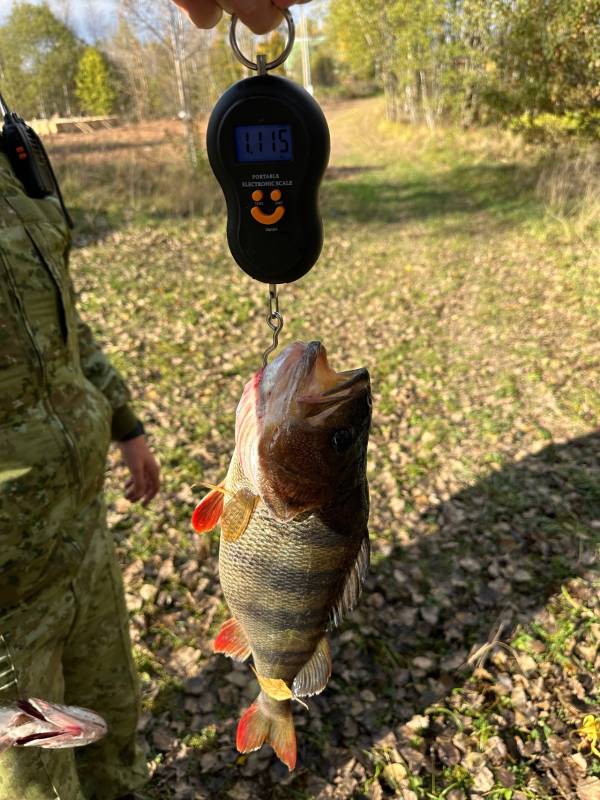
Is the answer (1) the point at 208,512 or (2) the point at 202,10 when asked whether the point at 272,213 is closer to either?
(2) the point at 202,10

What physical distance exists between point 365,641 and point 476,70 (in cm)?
1790

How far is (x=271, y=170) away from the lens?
1.58 meters

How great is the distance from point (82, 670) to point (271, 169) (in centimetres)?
209

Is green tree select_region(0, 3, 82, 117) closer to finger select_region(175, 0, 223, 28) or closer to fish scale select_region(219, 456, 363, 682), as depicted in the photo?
finger select_region(175, 0, 223, 28)

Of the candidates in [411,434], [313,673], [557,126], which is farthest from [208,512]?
[557,126]

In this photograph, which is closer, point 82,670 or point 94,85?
point 82,670

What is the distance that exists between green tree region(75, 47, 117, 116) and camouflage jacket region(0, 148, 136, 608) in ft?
67.9

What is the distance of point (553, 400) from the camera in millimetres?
6074

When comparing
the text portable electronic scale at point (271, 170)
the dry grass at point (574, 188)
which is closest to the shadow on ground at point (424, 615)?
the text portable electronic scale at point (271, 170)

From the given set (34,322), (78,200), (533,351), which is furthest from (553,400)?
(78,200)

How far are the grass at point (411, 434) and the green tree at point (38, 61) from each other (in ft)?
6.94

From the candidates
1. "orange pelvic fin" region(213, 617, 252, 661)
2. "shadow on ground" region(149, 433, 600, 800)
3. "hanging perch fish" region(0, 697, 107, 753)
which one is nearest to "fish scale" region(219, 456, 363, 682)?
"orange pelvic fin" region(213, 617, 252, 661)

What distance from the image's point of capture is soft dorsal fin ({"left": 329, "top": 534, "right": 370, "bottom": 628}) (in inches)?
62.7

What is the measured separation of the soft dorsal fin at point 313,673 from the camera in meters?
1.73
